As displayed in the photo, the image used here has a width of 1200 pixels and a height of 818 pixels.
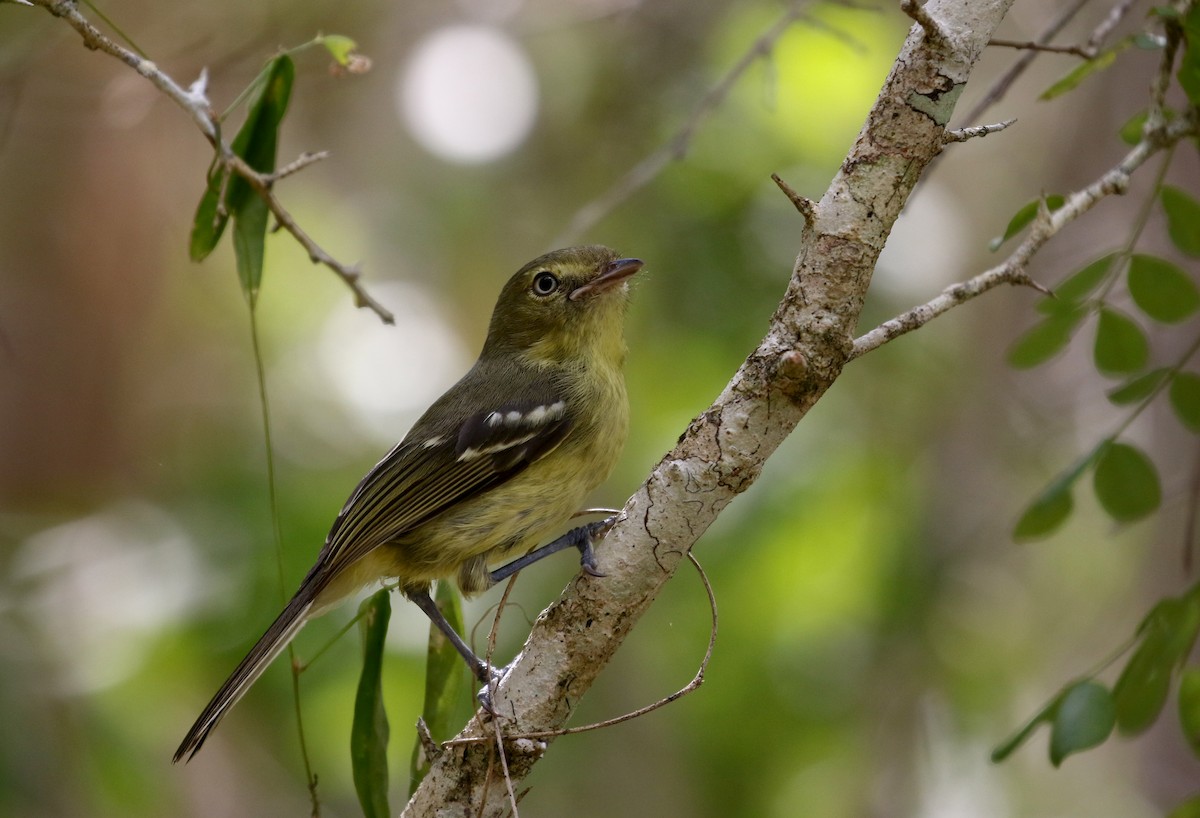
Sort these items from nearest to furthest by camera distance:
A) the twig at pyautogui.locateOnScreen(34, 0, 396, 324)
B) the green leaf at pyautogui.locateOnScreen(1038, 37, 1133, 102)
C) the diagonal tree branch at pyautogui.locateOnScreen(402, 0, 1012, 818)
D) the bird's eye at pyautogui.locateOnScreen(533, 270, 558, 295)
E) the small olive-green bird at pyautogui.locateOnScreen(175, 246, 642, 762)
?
1. the diagonal tree branch at pyautogui.locateOnScreen(402, 0, 1012, 818)
2. the twig at pyautogui.locateOnScreen(34, 0, 396, 324)
3. the green leaf at pyautogui.locateOnScreen(1038, 37, 1133, 102)
4. the small olive-green bird at pyautogui.locateOnScreen(175, 246, 642, 762)
5. the bird's eye at pyautogui.locateOnScreen(533, 270, 558, 295)

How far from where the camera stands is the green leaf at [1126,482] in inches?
118

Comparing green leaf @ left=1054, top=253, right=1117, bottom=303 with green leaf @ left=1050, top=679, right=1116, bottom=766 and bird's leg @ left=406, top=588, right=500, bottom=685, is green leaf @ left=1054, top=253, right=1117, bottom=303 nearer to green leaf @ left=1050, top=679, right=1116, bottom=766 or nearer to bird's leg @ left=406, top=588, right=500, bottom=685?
green leaf @ left=1050, top=679, right=1116, bottom=766

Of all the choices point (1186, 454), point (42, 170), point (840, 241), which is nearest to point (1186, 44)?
point (840, 241)

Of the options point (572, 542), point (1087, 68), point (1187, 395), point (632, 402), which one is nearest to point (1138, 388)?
point (1187, 395)

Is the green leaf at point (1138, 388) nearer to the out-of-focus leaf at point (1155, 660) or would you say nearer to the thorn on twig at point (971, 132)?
the out-of-focus leaf at point (1155, 660)

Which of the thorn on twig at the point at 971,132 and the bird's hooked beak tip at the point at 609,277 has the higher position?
the thorn on twig at the point at 971,132

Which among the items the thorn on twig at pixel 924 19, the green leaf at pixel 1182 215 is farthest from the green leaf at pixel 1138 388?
the thorn on twig at pixel 924 19

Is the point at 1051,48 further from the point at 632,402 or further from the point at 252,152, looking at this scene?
the point at 632,402

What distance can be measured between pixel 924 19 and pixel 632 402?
165 inches

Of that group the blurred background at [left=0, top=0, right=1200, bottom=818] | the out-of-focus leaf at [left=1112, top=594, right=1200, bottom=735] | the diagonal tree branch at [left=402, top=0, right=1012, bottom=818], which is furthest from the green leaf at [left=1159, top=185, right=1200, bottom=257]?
the blurred background at [left=0, top=0, right=1200, bottom=818]

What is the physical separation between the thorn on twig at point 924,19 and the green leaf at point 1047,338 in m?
1.10

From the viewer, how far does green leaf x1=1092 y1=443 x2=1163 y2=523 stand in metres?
2.99

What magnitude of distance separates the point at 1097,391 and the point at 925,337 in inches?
36.1

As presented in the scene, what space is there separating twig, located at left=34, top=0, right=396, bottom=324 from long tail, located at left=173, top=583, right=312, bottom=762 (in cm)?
93
